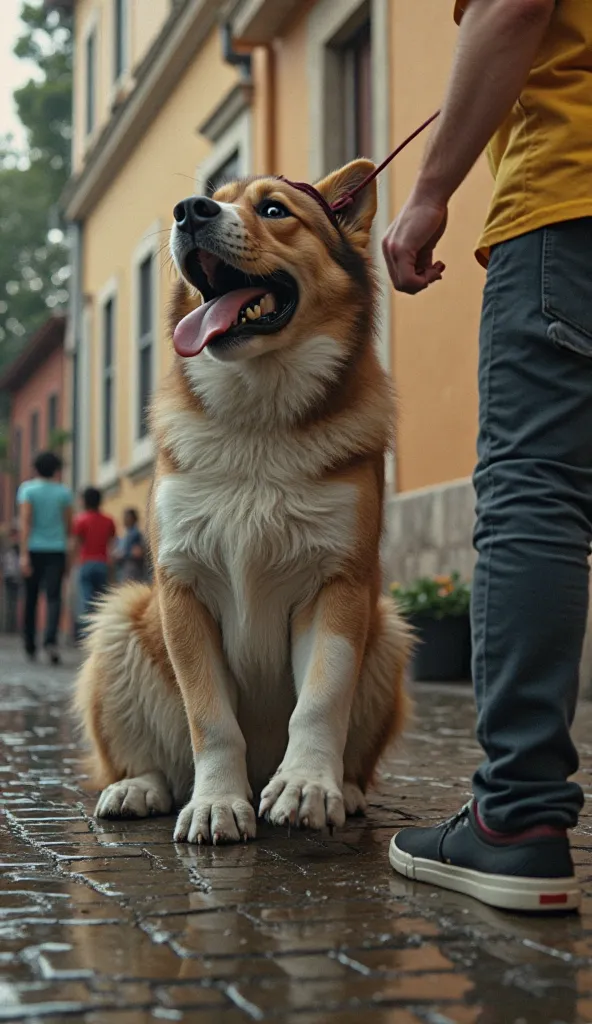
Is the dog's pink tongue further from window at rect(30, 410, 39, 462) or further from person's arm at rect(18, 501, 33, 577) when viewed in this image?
window at rect(30, 410, 39, 462)

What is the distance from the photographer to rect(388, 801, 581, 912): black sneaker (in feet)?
8.23

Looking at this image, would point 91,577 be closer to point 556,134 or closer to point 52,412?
point 556,134

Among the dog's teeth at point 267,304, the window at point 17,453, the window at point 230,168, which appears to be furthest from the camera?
→ the window at point 17,453

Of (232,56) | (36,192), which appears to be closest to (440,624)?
(232,56)

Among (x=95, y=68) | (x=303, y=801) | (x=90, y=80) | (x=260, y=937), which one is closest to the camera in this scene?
(x=260, y=937)

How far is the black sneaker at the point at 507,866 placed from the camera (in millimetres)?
2510

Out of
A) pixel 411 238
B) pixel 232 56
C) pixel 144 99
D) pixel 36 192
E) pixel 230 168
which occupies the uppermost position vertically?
pixel 36 192

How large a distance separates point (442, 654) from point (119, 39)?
48.9 ft

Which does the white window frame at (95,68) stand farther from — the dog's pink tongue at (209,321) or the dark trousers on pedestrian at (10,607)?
the dog's pink tongue at (209,321)

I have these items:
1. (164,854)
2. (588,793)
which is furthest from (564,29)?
(588,793)

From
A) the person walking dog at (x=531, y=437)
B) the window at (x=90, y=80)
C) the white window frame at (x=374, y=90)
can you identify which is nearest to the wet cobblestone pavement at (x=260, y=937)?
the person walking dog at (x=531, y=437)

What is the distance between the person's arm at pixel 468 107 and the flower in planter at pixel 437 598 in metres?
6.27

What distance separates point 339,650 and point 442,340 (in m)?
6.67

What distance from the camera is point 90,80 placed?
23578 mm
